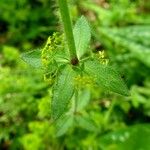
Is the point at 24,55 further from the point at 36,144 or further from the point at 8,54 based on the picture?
the point at 8,54

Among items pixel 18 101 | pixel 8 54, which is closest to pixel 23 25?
pixel 8 54

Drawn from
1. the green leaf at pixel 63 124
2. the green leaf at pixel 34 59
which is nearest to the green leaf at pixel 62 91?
the green leaf at pixel 34 59

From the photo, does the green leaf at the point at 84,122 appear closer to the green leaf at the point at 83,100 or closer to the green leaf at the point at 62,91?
the green leaf at the point at 83,100

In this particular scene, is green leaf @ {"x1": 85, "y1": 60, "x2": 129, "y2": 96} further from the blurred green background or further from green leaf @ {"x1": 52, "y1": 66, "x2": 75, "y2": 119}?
the blurred green background

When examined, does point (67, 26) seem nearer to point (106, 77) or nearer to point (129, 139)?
point (106, 77)

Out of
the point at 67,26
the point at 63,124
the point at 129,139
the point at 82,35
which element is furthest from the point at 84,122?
the point at 67,26

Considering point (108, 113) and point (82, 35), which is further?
point (108, 113)
